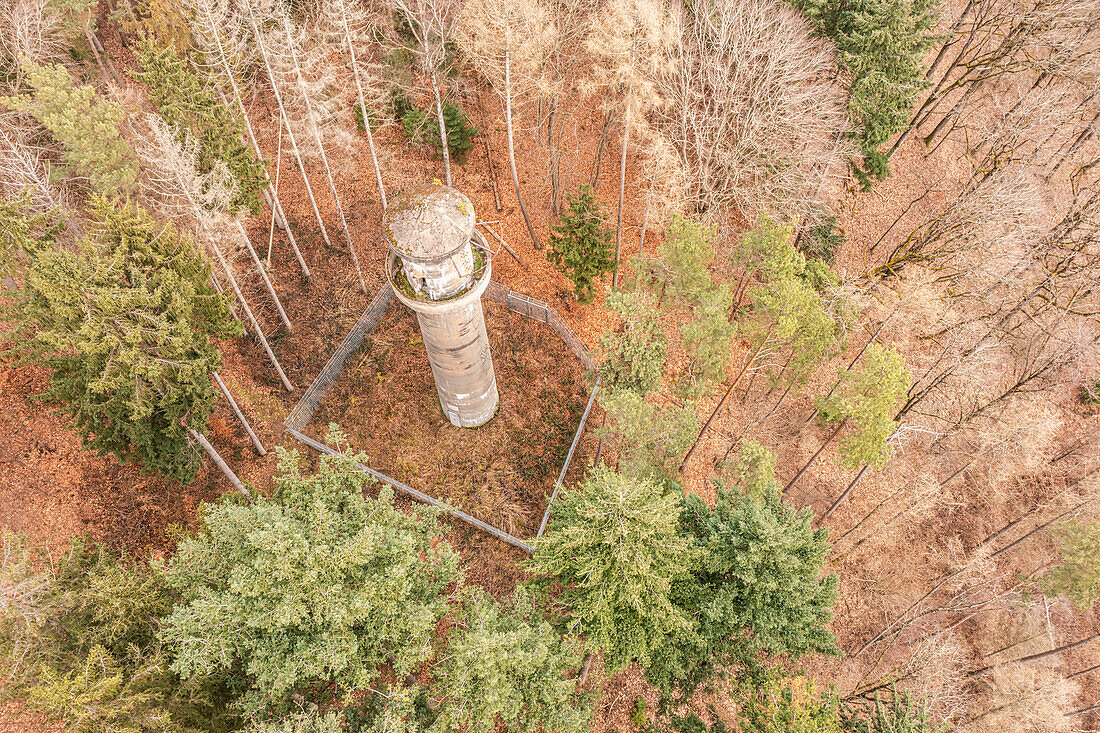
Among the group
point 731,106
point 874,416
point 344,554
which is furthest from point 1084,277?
point 344,554

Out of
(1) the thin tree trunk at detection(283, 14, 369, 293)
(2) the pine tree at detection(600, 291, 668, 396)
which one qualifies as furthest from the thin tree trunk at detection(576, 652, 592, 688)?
(1) the thin tree trunk at detection(283, 14, 369, 293)

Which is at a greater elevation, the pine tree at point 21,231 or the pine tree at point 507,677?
the pine tree at point 21,231

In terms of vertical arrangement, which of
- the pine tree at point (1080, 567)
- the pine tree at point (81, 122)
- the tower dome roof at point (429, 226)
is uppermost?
the pine tree at point (81, 122)

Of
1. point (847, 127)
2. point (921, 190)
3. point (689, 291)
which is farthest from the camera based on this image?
point (921, 190)

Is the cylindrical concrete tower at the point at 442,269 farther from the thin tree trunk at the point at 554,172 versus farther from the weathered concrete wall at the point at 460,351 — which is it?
the thin tree trunk at the point at 554,172

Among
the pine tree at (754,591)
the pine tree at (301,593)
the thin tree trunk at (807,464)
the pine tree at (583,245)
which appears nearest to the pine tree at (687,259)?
the pine tree at (583,245)

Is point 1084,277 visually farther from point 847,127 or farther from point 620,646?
point 620,646
